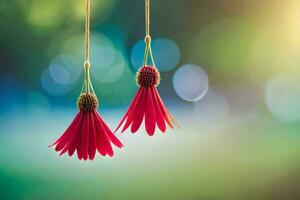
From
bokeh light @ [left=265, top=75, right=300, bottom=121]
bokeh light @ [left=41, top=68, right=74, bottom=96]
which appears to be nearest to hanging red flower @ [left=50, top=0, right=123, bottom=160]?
bokeh light @ [left=41, top=68, right=74, bottom=96]

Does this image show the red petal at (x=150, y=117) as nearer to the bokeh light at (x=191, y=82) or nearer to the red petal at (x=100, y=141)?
the red petal at (x=100, y=141)

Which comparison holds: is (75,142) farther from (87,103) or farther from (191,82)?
(191,82)

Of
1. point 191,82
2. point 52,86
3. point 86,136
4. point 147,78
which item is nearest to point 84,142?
point 86,136

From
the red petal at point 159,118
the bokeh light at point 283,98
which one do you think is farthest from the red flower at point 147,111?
the bokeh light at point 283,98

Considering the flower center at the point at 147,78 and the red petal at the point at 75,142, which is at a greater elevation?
the flower center at the point at 147,78

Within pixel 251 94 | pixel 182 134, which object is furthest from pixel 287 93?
pixel 182 134

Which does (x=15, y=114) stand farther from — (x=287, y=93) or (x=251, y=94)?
(x=287, y=93)

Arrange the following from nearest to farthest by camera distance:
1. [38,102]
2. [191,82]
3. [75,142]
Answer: [75,142] < [38,102] < [191,82]
